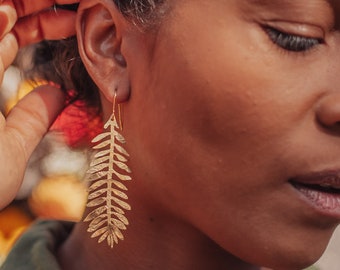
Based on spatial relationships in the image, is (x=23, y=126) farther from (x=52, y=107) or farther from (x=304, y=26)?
(x=304, y=26)

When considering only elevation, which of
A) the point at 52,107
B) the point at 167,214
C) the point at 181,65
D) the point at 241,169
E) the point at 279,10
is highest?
the point at 279,10

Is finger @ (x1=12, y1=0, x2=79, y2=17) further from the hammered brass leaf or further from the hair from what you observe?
the hammered brass leaf

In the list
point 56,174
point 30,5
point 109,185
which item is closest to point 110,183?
point 109,185

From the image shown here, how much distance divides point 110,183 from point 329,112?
50 cm

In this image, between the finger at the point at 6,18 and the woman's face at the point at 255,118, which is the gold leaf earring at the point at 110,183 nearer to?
the woman's face at the point at 255,118

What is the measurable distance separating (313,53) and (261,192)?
26cm

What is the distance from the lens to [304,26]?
3.67 feet

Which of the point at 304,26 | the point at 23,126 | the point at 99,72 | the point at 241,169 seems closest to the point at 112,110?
the point at 99,72

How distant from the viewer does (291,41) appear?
1129 millimetres

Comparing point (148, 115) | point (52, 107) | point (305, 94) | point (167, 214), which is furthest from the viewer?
point (52, 107)

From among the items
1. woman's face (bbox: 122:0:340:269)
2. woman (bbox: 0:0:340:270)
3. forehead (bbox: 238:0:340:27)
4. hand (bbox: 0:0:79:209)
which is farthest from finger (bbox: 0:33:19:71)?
forehead (bbox: 238:0:340:27)

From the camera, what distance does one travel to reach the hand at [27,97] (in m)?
1.33

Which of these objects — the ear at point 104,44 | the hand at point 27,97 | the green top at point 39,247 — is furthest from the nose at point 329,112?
the green top at point 39,247

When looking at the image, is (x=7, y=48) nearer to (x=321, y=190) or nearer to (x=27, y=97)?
(x=27, y=97)
